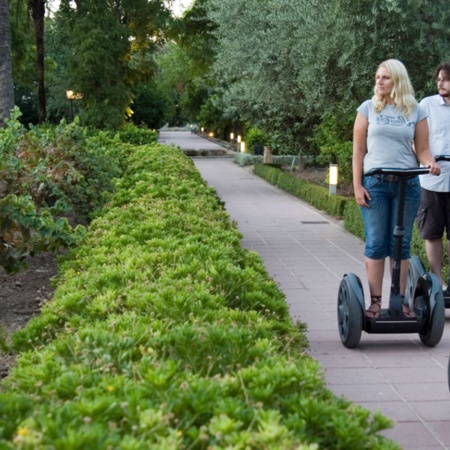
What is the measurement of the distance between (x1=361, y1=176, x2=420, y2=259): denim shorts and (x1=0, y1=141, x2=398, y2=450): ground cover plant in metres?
1.00

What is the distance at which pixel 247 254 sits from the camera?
5.66 metres

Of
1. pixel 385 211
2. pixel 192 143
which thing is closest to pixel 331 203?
pixel 385 211

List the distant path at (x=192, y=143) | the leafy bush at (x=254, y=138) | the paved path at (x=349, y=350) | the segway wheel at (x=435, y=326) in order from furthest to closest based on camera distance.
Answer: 1. the distant path at (x=192, y=143)
2. the leafy bush at (x=254, y=138)
3. the segway wheel at (x=435, y=326)
4. the paved path at (x=349, y=350)

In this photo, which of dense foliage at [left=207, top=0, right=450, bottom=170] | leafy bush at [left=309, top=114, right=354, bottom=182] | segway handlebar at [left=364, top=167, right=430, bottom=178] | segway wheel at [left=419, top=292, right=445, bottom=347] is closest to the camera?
segway handlebar at [left=364, top=167, right=430, bottom=178]

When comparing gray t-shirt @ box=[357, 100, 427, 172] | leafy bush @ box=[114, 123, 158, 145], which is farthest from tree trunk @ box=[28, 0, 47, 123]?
gray t-shirt @ box=[357, 100, 427, 172]

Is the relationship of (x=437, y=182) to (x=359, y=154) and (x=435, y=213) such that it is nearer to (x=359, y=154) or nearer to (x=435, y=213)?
(x=435, y=213)

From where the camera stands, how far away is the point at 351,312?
5262mm

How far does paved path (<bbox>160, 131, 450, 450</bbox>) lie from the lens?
13.8ft

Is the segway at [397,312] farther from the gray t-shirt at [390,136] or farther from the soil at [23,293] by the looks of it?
the soil at [23,293]

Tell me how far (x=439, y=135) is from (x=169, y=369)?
13.7 feet

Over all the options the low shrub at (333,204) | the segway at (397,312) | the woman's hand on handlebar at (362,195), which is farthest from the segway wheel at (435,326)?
the low shrub at (333,204)

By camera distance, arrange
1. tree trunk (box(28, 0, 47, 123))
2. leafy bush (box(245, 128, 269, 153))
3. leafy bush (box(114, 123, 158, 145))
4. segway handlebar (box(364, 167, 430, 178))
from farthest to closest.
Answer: leafy bush (box(245, 128, 269, 153))
tree trunk (box(28, 0, 47, 123))
leafy bush (box(114, 123, 158, 145))
segway handlebar (box(364, 167, 430, 178))

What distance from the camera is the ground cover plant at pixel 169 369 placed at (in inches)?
83.2

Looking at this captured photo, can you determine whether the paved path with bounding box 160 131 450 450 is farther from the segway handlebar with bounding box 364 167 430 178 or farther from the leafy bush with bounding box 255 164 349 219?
the segway handlebar with bounding box 364 167 430 178
